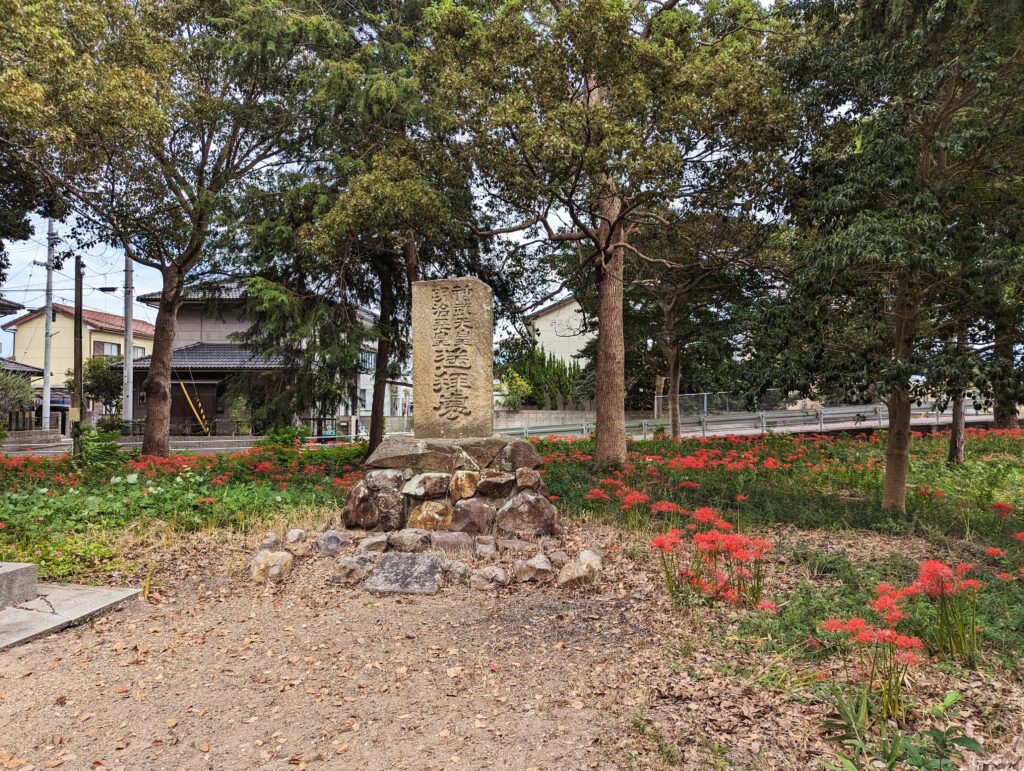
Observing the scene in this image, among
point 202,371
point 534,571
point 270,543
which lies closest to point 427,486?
point 270,543

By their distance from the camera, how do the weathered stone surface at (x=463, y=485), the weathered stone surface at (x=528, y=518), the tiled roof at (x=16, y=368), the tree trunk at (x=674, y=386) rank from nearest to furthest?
the weathered stone surface at (x=528, y=518)
the weathered stone surface at (x=463, y=485)
the tree trunk at (x=674, y=386)
the tiled roof at (x=16, y=368)

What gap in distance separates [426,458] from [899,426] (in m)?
5.92

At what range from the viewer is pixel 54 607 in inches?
184

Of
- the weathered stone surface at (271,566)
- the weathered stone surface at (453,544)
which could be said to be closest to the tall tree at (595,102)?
the weathered stone surface at (453,544)

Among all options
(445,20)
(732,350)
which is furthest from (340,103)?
(732,350)

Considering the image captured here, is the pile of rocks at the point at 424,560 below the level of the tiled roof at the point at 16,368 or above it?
below

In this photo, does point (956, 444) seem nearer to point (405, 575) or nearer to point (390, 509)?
point (390, 509)

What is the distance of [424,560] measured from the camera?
5.39m

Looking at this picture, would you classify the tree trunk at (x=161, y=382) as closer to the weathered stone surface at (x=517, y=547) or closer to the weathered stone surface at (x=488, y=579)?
the weathered stone surface at (x=517, y=547)

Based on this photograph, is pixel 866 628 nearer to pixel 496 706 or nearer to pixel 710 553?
pixel 710 553

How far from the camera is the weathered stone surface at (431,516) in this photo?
6.25 meters

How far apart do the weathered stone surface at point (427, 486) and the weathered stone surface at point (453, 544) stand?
605mm

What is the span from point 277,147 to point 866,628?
44.4 ft

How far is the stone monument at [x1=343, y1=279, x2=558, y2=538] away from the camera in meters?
6.28
